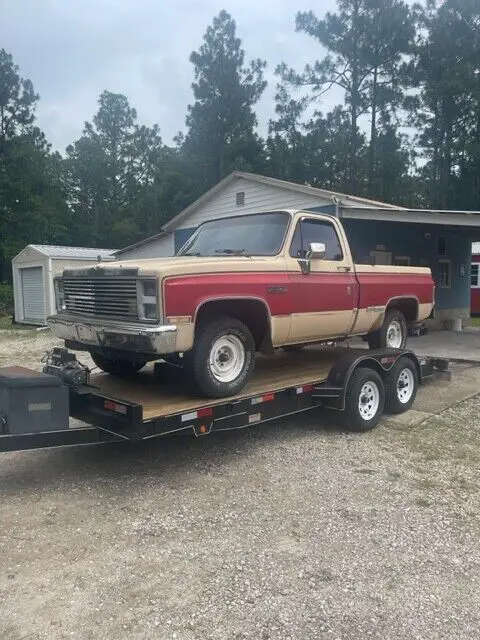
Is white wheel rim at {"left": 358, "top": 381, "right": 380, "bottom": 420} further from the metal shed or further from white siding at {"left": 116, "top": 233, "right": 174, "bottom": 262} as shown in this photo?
the metal shed

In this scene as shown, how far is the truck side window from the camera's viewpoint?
6273 mm

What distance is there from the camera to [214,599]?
3344 millimetres

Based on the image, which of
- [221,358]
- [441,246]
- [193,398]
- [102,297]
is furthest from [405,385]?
[441,246]

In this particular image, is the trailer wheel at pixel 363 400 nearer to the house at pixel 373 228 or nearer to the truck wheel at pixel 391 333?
the truck wheel at pixel 391 333

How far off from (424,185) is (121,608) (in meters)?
39.7

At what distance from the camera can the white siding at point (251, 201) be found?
15492 mm

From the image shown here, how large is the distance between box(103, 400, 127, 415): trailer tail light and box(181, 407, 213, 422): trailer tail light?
51 cm

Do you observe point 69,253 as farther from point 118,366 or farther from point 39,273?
point 118,366

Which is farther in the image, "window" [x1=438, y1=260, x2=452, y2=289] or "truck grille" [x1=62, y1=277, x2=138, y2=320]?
"window" [x1=438, y1=260, x2=452, y2=289]

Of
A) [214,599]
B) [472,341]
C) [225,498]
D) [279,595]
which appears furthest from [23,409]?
[472,341]

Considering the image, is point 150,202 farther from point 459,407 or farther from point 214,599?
point 214,599

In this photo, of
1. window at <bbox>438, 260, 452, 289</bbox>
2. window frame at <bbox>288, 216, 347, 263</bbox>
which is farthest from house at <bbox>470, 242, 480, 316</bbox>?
window frame at <bbox>288, 216, 347, 263</bbox>

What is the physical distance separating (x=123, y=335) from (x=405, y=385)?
4.23 metres

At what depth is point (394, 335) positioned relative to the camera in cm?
813
